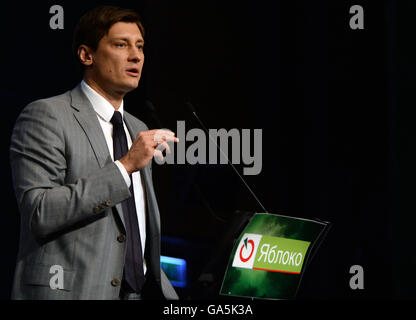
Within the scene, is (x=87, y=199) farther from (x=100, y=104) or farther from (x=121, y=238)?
(x=100, y=104)

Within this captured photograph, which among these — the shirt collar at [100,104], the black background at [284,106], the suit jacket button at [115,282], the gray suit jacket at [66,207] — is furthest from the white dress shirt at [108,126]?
the black background at [284,106]

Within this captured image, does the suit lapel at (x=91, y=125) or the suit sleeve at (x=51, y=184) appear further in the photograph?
the suit lapel at (x=91, y=125)

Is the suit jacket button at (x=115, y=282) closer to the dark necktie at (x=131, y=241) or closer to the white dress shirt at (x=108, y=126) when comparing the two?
the dark necktie at (x=131, y=241)

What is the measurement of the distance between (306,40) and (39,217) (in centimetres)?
347

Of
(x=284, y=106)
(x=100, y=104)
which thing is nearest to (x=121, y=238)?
(x=100, y=104)

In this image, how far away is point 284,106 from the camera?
5.05 meters

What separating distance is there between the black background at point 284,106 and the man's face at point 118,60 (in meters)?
1.87

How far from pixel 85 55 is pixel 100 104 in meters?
0.23

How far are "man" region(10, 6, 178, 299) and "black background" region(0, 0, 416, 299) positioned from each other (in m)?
1.85

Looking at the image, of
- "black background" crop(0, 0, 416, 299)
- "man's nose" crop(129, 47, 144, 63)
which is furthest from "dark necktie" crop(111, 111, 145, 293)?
"black background" crop(0, 0, 416, 299)

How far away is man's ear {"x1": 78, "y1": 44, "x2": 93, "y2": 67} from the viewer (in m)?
2.40

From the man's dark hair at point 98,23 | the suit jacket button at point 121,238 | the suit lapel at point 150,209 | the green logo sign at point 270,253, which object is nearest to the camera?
the suit jacket button at point 121,238

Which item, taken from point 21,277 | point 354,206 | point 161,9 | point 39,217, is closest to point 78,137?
point 39,217

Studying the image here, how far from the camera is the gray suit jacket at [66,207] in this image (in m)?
1.99
